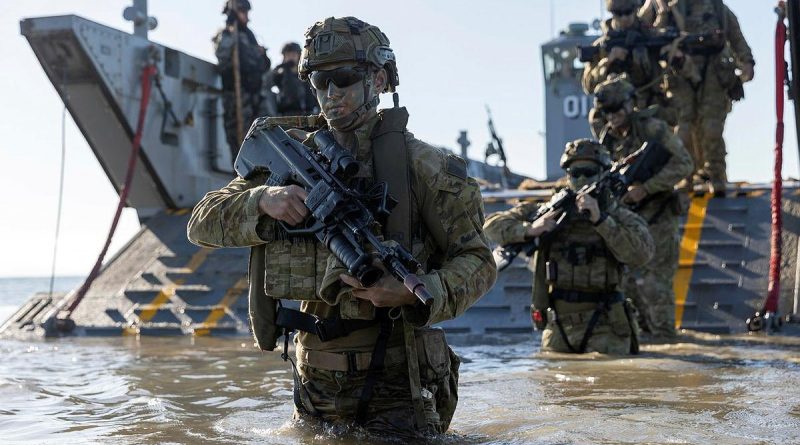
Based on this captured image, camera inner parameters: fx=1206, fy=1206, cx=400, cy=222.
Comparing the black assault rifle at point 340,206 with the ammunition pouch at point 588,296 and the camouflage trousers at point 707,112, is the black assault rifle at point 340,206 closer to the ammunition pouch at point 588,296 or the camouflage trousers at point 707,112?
the ammunition pouch at point 588,296

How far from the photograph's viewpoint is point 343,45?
13.9ft

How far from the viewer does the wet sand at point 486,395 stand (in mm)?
5070

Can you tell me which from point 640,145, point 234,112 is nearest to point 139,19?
point 234,112

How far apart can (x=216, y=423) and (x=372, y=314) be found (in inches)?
70.4

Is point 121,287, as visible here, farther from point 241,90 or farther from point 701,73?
point 701,73

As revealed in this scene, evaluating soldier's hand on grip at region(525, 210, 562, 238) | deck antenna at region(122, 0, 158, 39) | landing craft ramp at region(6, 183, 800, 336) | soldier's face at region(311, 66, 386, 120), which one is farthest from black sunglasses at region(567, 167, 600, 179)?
deck antenna at region(122, 0, 158, 39)

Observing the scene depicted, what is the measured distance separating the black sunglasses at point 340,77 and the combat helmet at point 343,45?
31 millimetres

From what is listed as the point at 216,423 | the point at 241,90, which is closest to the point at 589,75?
the point at 241,90

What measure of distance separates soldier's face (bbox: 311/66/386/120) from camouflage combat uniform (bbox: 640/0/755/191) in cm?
806

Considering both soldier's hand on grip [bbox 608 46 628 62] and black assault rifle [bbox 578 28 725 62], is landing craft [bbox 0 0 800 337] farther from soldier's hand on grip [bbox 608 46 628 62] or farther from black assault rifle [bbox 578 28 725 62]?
soldier's hand on grip [bbox 608 46 628 62]

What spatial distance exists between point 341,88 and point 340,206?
527 mm

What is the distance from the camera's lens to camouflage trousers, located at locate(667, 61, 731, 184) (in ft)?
39.5

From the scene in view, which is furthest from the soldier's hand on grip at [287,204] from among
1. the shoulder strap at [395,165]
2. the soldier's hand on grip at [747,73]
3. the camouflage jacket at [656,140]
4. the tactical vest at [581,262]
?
the soldier's hand on grip at [747,73]

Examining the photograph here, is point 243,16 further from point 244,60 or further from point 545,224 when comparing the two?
point 545,224
